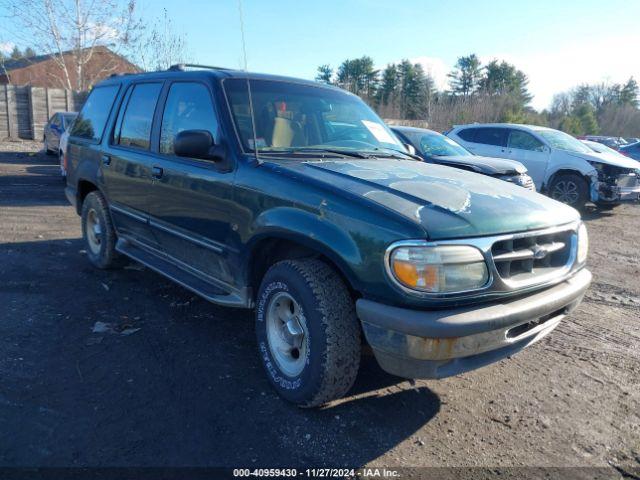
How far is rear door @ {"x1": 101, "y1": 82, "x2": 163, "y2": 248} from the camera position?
4203 millimetres

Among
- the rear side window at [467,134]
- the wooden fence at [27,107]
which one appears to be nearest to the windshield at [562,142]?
the rear side window at [467,134]

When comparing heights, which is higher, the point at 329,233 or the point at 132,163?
the point at 132,163

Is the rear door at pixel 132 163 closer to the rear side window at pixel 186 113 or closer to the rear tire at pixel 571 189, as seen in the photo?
the rear side window at pixel 186 113

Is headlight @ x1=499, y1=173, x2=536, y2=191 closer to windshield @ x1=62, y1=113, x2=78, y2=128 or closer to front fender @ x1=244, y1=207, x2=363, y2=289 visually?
front fender @ x1=244, y1=207, x2=363, y2=289

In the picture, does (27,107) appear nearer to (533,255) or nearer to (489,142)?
(489,142)

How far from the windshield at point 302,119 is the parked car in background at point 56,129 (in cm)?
1142

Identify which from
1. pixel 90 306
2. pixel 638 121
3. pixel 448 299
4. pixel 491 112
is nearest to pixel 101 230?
pixel 90 306

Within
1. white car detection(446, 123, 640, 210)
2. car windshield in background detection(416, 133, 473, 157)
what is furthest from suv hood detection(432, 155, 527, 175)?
white car detection(446, 123, 640, 210)

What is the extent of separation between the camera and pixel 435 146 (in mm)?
9203

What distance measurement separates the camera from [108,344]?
3.65 metres

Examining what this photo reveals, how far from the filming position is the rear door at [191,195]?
3.40m

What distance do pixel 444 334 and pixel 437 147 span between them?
24.5ft

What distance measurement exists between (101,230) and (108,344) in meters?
1.96

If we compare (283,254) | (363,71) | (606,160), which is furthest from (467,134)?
(363,71)
